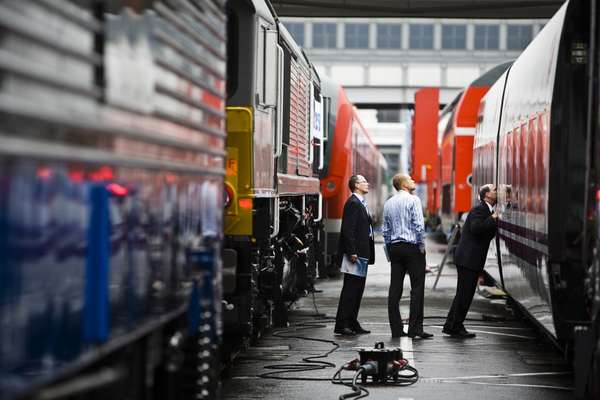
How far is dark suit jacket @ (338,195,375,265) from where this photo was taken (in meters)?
13.8

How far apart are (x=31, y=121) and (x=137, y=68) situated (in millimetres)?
1119

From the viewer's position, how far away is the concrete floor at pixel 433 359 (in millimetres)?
10023

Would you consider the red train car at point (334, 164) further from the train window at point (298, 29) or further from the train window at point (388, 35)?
the train window at point (298, 29)

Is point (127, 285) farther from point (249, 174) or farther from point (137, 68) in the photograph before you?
point (249, 174)

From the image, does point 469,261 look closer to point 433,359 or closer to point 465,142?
point 433,359

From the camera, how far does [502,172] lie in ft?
48.5

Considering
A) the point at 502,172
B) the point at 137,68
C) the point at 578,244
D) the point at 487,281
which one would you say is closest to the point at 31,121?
the point at 137,68

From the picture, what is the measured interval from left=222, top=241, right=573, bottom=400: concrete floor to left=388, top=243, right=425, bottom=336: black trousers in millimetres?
193

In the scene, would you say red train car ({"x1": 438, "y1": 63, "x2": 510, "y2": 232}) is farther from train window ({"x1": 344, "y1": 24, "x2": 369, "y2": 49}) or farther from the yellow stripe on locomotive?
train window ({"x1": 344, "y1": 24, "x2": 369, "y2": 49})

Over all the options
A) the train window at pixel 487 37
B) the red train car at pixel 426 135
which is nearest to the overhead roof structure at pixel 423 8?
the red train car at pixel 426 135

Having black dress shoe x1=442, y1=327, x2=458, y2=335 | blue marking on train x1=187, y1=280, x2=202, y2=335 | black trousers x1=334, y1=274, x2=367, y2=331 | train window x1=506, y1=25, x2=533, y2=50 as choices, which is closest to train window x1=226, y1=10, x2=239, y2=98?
black trousers x1=334, y1=274, x2=367, y2=331

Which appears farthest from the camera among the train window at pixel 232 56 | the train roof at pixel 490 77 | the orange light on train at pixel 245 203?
the train roof at pixel 490 77

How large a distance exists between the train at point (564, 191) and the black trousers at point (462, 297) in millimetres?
1523

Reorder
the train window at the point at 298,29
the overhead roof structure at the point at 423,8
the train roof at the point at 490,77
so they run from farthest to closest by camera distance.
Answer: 1. the train window at the point at 298,29
2. the train roof at the point at 490,77
3. the overhead roof structure at the point at 423,8
